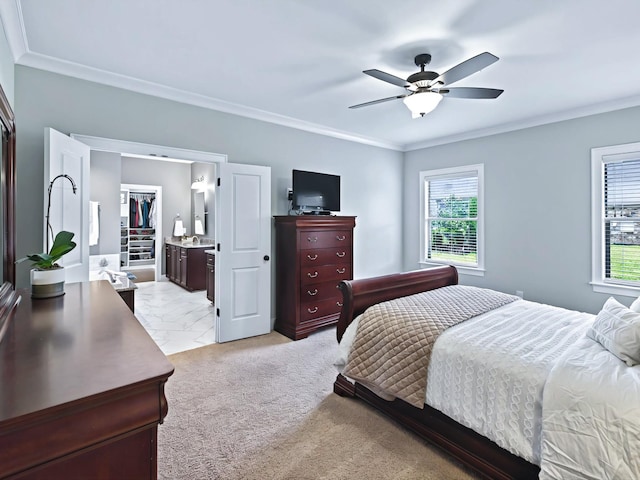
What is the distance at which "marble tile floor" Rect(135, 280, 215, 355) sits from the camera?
12.7ft

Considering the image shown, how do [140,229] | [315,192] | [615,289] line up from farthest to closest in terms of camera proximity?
[140,229], [315,192], [615,289]

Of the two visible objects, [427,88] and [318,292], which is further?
[318,292]

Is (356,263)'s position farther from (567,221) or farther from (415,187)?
(567,221)

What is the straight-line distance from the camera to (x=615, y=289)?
3.69 meters

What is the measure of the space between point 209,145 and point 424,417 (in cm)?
328

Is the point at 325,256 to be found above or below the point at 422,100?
below

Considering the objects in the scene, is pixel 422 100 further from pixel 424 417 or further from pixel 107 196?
pixel 107 196

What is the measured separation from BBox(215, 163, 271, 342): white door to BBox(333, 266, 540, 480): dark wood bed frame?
1602mm

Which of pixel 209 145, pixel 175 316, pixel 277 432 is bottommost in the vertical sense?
pixel 277 432

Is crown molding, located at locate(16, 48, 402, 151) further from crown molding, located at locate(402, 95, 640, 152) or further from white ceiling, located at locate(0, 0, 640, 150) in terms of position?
crown molding, located at locate(402, 95, 640, 152)

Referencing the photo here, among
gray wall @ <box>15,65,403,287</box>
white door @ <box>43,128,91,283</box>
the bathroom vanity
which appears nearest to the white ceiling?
gray wall @ <box>15,65,403,287</box>

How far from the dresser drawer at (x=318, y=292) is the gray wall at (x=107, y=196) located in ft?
13.8

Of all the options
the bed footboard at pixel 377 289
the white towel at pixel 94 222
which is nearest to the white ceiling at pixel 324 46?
the bed footboard at pixel 377 289

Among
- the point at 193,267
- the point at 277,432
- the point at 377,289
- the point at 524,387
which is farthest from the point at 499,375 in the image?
the point at 193,267
